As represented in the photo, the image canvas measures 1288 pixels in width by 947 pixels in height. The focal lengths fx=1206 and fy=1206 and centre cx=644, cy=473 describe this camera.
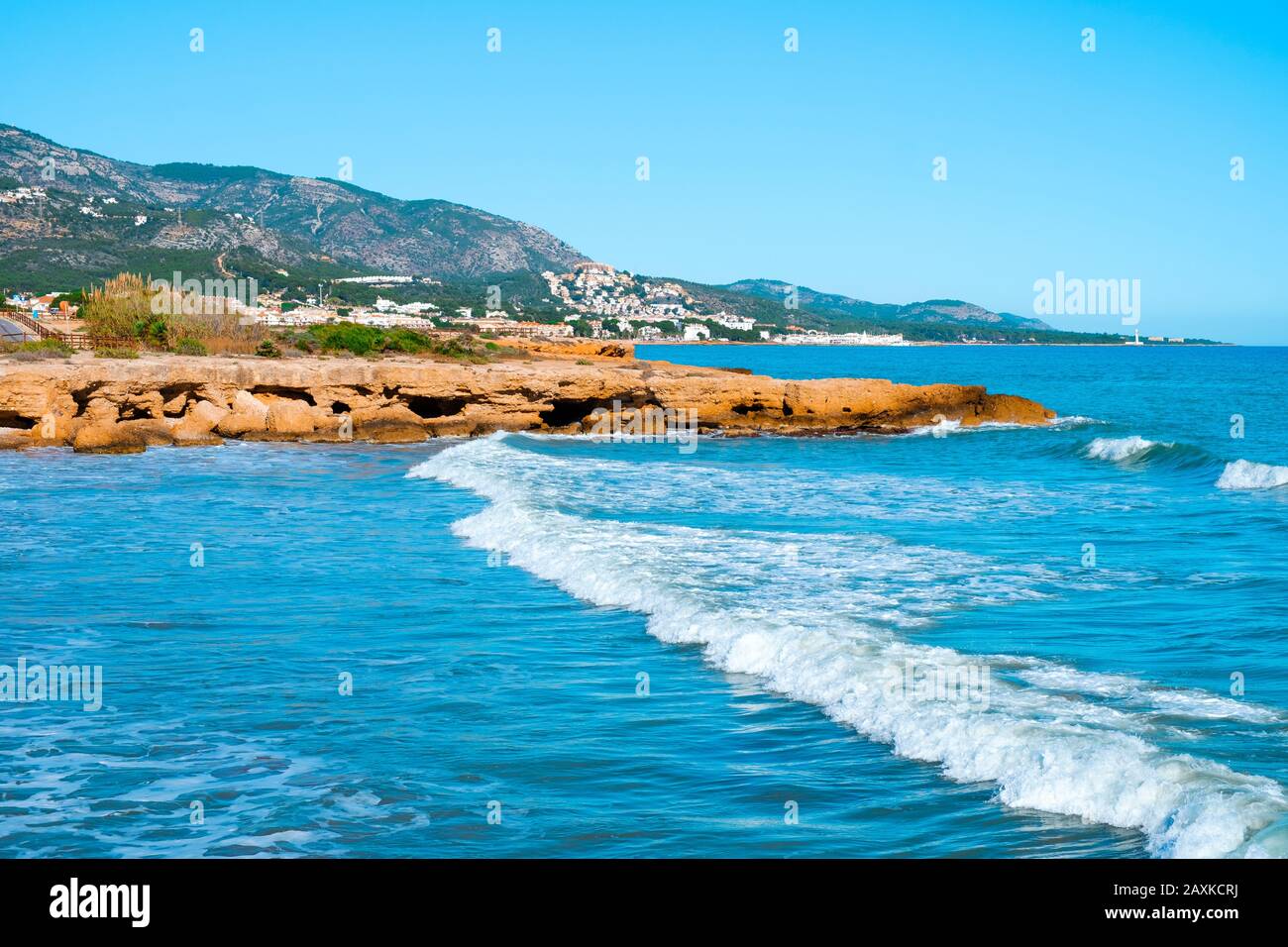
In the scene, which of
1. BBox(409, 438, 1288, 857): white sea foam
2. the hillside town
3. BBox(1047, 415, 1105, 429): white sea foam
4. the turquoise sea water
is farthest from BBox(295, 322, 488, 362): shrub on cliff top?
BBox(409, 438, 1288, 857): white sea foam

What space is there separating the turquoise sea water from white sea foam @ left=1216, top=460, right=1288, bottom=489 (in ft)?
10.4

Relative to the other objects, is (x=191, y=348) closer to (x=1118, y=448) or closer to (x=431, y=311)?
(x=1118, y=448)

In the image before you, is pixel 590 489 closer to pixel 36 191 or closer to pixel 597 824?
pixel 597 824

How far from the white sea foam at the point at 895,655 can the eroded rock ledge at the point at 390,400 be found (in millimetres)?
16007

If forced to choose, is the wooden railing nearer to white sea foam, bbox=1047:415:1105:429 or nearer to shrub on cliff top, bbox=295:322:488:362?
shrub on cliff top, bbox=295:322:488:362

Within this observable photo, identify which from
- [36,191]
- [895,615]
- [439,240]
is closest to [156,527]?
[895,615]

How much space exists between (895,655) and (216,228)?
13519 cm

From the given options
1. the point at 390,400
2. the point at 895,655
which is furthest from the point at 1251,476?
the point at 390,400

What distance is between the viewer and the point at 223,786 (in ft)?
23.8

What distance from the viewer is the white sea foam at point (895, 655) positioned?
6.61m

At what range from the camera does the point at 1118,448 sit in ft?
107

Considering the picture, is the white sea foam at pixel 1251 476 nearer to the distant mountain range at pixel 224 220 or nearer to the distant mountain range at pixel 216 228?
the distant mountain range at pixel 216 228

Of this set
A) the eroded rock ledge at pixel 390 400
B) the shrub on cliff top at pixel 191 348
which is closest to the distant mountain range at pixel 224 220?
the shrub on cliff top at pixel 191 348
